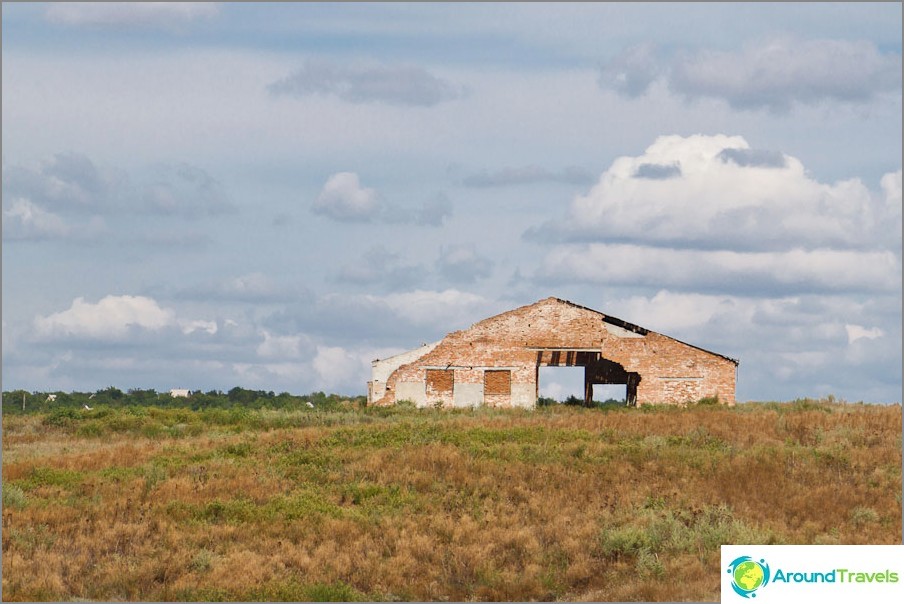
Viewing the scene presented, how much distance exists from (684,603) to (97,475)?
A: 51.3ft

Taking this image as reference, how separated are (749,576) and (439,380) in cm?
2958

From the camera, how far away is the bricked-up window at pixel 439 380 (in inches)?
1795

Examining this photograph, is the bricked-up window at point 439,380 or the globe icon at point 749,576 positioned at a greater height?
the bricked-up window at point 439,380

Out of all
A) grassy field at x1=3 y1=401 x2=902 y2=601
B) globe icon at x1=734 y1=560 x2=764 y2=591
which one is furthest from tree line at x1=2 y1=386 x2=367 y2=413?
globe icon at x1=734 y1=560 x2=764 y2=591

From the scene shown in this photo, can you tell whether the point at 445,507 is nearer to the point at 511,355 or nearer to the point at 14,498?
the point at 14,498

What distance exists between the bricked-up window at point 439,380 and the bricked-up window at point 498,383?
1.46 m

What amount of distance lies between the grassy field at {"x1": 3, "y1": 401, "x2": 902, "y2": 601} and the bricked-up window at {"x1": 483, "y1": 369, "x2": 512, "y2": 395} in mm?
11223

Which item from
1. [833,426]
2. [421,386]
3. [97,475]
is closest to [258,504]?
[97,475]

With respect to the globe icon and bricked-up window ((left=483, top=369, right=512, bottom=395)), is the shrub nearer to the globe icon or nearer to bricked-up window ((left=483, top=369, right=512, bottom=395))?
the globe icon

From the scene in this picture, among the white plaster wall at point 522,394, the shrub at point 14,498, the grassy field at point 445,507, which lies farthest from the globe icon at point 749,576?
the white plaster wall at point 522,394

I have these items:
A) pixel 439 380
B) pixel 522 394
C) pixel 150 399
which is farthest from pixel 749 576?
pixel 150 399

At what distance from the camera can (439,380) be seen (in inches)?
A: 1797

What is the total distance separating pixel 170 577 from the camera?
832 inches

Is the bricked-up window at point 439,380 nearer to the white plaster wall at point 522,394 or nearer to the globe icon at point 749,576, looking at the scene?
the white plaster wall at point 522,394
